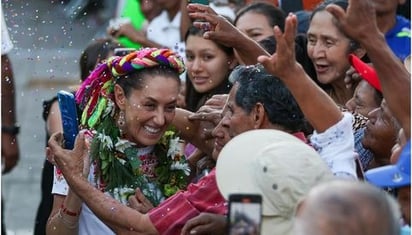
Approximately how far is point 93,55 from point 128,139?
1.96 m

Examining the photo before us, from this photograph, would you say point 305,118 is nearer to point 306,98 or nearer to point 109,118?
point 306,98

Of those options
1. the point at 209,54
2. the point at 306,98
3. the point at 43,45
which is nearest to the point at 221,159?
the point at 306,98

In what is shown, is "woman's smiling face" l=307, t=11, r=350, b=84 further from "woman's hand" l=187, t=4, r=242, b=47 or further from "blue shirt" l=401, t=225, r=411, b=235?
"blue shirt" l=401, t=225, r=411, b=235

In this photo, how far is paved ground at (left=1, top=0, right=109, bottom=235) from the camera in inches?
445

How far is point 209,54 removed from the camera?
7777 millimetres

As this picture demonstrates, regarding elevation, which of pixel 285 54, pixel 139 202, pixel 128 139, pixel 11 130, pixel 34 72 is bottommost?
pixel 34 72

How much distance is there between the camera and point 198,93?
7.71 metres

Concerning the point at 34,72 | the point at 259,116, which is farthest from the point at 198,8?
the point at 34,72

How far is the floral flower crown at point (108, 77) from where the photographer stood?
6.32 meters

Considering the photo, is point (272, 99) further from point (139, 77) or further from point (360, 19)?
point (139, 77)

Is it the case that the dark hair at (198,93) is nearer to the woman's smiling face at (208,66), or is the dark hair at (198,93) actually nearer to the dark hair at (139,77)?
the woman's smiling face at (208,66)

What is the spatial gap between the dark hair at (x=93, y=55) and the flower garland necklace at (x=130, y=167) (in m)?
1.75

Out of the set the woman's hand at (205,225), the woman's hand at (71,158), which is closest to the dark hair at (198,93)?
the woman's hand at (71,158)

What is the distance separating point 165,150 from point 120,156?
0.27 m
